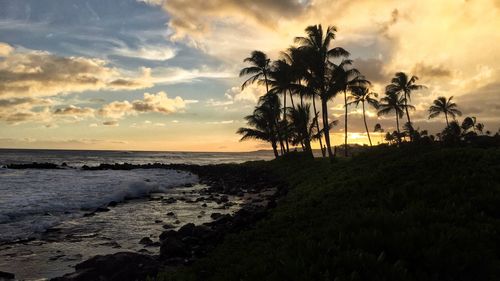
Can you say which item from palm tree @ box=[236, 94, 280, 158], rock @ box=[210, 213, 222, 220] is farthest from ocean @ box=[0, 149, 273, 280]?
palm tree @ box=[236, 94, 280, 158]

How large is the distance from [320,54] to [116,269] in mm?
31496

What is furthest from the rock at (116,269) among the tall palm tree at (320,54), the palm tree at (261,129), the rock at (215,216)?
the palm tree at (261,129)

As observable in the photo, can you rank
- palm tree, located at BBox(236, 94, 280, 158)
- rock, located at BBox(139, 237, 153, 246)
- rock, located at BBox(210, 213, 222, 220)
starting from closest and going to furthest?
rock, located at BBox(139, 237, 153, 246)
rock, located at BBox(210, 213, 222, 220)
palm tree, located at BBox(236, 94, 280, 158)

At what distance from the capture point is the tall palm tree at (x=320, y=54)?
35.9 metres

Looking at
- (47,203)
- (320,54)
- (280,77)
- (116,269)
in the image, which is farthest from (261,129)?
(116,269)

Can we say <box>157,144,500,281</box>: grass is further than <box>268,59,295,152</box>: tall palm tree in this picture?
No

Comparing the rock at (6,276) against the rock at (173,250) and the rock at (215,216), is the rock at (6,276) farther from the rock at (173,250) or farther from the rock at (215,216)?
the rock at (215,216)

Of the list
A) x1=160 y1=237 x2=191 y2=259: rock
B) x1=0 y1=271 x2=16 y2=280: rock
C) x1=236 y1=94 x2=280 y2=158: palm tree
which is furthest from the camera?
x1=236 y1=94 x2=280 y2=158: palm tree

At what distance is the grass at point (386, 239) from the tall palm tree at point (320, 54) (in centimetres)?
2453

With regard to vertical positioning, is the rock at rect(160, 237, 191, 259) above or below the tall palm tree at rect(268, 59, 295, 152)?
below

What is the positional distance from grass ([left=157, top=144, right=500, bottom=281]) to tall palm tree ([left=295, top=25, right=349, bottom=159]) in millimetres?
24526

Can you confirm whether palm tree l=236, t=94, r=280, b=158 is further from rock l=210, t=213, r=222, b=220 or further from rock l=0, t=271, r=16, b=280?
rock l=0, t=271, r=16, b=280

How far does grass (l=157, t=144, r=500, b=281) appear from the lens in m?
5.53

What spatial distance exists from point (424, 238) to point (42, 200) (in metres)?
19.6
